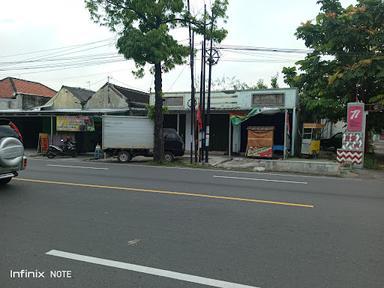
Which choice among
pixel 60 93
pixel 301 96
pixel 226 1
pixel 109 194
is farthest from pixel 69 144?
pixel 109 194

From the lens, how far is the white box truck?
822 inches

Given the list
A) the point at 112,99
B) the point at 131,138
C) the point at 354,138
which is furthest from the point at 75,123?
the point at 354,138

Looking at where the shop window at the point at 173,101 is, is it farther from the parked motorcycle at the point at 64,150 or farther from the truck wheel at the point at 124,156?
the parked motorcycle at the point at 64,150

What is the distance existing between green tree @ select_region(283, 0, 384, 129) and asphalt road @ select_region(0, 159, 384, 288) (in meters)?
11.6

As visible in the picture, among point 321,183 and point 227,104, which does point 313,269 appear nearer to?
point 321,183

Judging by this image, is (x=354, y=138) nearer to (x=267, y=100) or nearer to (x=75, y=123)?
(x=267, y=100)

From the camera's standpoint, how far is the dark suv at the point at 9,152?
9.55 m

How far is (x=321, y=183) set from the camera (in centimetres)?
1264

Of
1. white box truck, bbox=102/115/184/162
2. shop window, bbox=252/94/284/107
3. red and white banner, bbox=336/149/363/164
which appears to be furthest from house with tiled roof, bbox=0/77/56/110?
red and white banner, bbox=336/149/363/164

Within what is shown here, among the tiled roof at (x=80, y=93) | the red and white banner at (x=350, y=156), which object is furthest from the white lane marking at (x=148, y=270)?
the tiled roof at (x=80, y=93)

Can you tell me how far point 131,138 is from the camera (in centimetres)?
2103

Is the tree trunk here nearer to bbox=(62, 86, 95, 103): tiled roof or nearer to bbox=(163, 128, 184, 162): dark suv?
bbox=(163, 128, 184, 162): dark suv

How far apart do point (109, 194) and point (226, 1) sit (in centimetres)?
1334

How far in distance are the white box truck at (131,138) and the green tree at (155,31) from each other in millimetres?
1111
